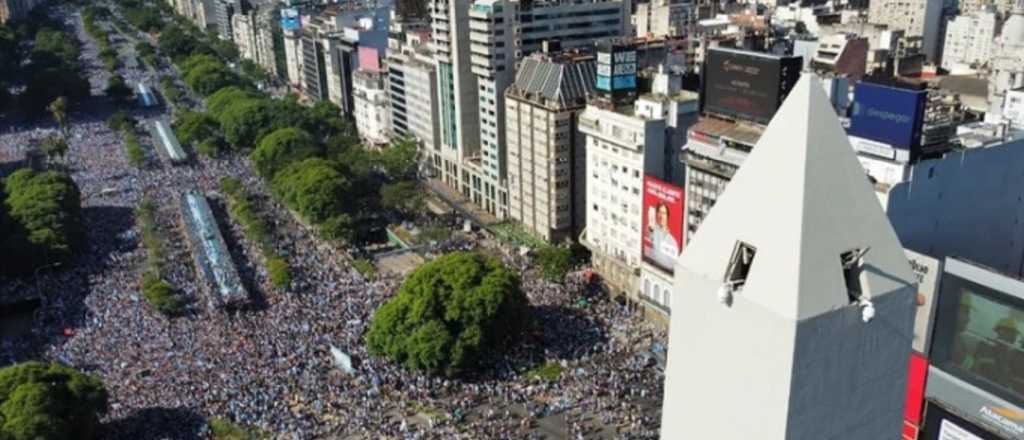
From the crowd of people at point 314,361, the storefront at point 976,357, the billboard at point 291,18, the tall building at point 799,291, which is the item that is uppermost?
the tall building at point 799,291

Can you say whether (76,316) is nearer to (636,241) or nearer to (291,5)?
(636,241)

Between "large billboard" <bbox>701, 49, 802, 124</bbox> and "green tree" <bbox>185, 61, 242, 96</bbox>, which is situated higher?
"large billboard" <bbox>701, 49, 802, 124</bbox>

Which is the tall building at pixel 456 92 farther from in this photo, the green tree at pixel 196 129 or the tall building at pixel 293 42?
the tall building at pixel 293 42

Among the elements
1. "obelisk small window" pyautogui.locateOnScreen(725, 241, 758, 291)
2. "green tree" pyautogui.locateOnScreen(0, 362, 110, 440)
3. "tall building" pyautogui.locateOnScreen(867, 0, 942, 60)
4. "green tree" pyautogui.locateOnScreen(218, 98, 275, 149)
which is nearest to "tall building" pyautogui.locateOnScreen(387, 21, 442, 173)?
"green tree" pyautogui.locateOnScreen(218, 98, 275, 149)

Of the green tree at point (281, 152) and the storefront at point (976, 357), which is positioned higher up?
the storefront at point (976, 357)

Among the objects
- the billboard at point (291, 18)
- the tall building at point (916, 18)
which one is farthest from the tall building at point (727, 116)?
the billboard at point (291, 18)

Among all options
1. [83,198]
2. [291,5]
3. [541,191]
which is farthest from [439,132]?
[291,5]

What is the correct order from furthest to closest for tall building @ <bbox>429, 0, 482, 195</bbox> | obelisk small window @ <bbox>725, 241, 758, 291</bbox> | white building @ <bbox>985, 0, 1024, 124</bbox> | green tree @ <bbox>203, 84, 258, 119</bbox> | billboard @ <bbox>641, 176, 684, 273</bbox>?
green tree @ <bbox>203, 84, 258, 119</bbox>, tall building @ <bbox>429, 0, 482, 195</bbox>, white building @ <bbox>985, 0, 1024, 124</bbox>, billboard @ <bbox>641, 176, 684, 273</bbox>, obelisk small window @ <bbox>725, 241, 758, 291</bbox>

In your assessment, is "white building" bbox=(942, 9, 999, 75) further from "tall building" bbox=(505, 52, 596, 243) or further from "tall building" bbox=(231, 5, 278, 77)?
"tall building" bbox=(231, 5, 278, 77)
